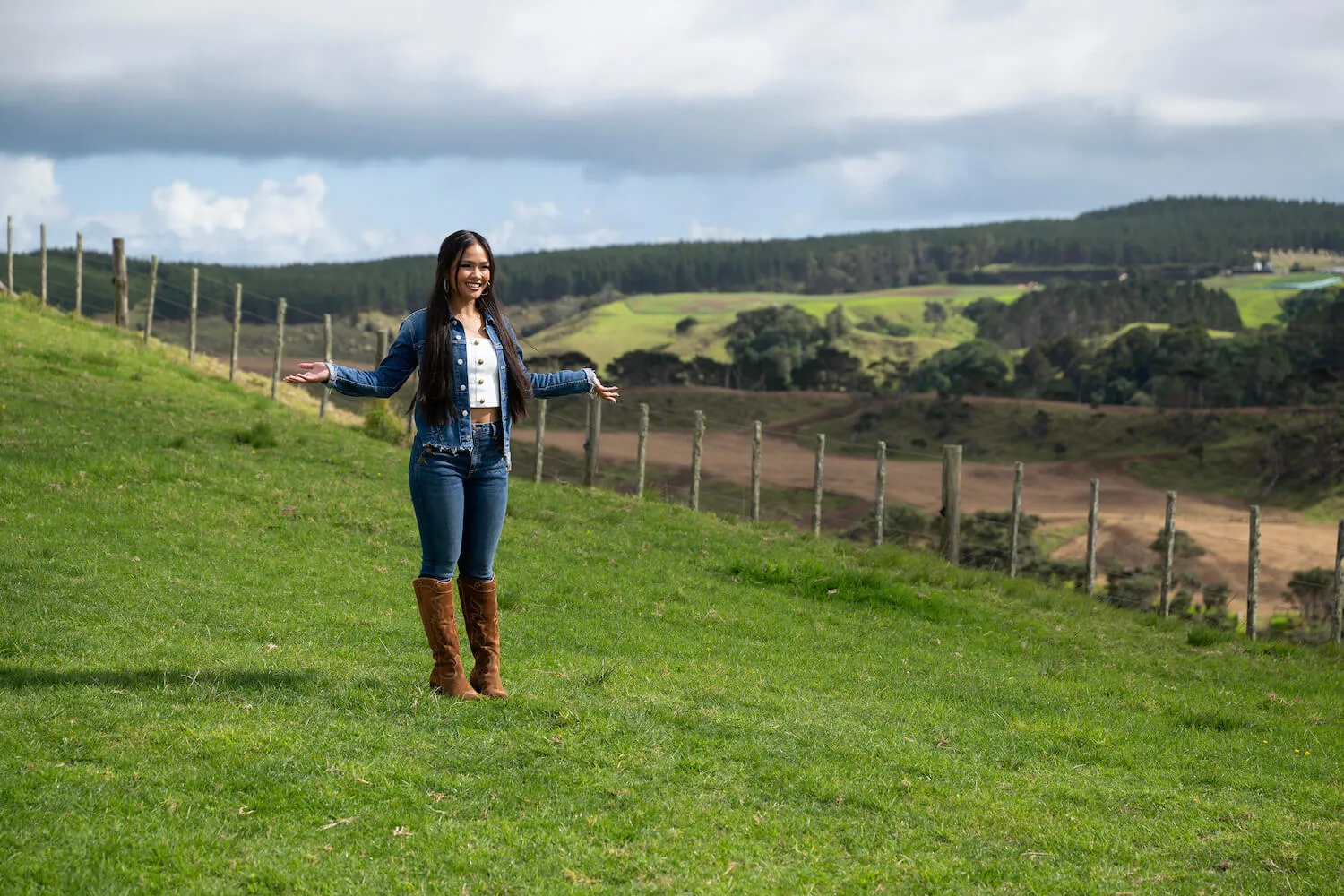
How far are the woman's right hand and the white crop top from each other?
0.79 meters

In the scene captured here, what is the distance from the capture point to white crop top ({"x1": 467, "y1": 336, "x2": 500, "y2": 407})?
24.1 feet

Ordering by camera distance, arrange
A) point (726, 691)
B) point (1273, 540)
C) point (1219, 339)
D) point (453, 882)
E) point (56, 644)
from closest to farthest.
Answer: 1. point (453, 882)
2. point (56, 644)
3. point (726, 691)
4. point (1273, 540)
5. point (1219, 339)

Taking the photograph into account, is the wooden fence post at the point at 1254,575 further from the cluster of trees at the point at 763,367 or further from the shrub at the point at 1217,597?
the cluster of trees at the point at 763,367

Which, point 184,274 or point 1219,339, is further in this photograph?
point 184,274

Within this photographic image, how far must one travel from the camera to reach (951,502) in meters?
19.9

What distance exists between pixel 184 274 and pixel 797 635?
111 m

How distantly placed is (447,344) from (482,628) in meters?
1.72

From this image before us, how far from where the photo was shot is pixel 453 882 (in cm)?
521

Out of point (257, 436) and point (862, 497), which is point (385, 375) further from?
point (862, 497)

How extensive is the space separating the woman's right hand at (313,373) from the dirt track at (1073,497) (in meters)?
24.0

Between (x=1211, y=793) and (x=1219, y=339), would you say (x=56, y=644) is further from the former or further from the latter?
(x=1219, y=339)

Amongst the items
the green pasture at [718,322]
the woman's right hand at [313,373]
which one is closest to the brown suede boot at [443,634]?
the woman's right hand at [313,373]

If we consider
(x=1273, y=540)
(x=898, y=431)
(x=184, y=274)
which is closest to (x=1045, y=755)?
(x=1273, y=540)

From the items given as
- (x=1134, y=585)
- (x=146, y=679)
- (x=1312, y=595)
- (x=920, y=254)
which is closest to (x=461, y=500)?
(x=146, y=679)
